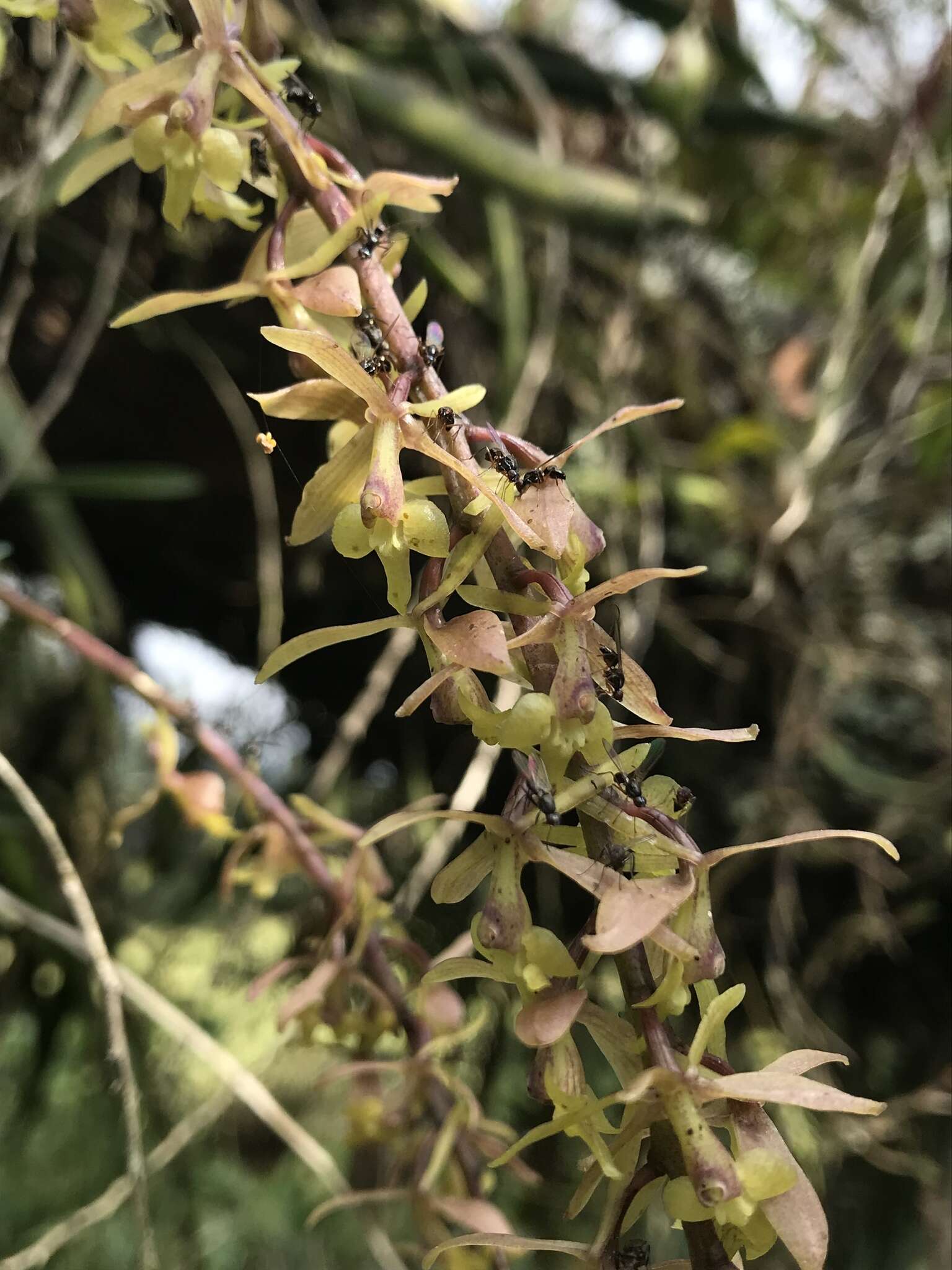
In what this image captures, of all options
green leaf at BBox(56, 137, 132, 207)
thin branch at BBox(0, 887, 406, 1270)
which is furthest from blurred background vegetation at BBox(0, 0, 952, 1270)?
green leaf at BBox(56, 137, 132, 207)

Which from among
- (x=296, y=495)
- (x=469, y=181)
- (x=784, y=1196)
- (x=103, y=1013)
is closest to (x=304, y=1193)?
(x=103, y=1013)

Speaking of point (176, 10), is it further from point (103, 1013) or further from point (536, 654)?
point (103, 1013)

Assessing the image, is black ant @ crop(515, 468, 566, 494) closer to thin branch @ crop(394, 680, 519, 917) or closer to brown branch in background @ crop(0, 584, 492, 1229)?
brown branch in background @ crop(0, 584, 492, 1229)

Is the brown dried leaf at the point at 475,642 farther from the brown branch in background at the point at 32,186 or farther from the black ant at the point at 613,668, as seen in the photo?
the brown branch in background at the point at 32,186

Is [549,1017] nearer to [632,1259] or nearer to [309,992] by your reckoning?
[632,1259]

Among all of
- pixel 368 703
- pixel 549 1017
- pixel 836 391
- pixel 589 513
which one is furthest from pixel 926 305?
pixel 549 1017

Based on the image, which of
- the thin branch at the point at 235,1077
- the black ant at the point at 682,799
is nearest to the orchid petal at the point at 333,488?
the black ant at the point at 682,799
